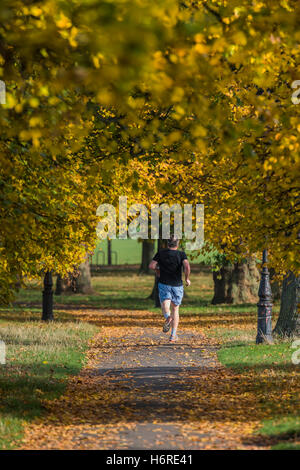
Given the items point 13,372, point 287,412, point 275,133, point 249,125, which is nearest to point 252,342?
point 13,372

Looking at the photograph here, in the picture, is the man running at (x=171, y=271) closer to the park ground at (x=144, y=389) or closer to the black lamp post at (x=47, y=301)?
the park ground at (x=144, y=389)

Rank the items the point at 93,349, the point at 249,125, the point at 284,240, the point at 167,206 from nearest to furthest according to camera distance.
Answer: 1. the point at 249,125
2. the point at 284,240
3. the point at 93,349
4. the point at 167,206

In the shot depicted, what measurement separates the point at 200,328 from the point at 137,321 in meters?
3.06

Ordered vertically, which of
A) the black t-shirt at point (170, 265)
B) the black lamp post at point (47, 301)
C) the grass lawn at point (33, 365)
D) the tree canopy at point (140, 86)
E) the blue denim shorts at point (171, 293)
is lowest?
the grass lawn at point (33, 365)

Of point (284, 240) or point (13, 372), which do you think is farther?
point (13, 372)

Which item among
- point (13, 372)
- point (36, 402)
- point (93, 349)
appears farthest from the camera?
point (93, 349)

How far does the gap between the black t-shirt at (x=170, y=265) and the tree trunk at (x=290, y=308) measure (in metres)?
2.71

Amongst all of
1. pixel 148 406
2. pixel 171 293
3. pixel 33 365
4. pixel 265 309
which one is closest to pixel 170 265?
pixel 171 293

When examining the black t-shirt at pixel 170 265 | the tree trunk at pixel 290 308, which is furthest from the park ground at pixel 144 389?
the black t-shirt at pixel 170 265

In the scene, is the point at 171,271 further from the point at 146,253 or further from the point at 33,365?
the point at 146,253

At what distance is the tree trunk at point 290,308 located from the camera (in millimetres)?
16375

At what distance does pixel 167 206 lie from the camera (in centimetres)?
1973

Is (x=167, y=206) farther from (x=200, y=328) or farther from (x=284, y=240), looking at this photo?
(x=284, y=240)

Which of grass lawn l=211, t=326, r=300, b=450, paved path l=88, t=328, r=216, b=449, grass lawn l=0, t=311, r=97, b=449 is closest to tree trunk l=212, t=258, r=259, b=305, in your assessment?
grass lawn l=0, t=311, r=97, b=449
